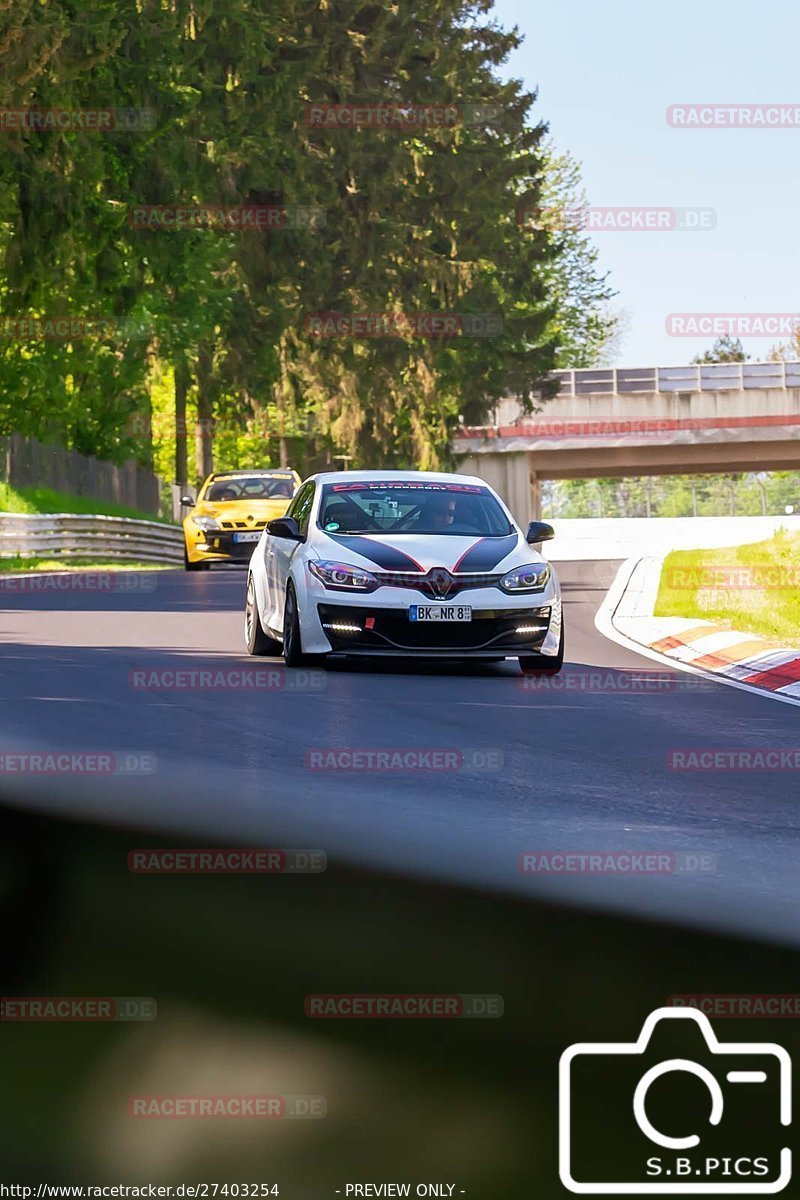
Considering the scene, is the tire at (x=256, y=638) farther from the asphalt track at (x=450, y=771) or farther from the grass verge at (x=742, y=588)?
the grass verge at (x=742, y=588)

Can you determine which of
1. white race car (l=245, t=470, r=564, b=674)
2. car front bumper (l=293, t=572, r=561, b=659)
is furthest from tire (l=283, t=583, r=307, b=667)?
car front bumper (l=293, t=572, r=561, b=659)

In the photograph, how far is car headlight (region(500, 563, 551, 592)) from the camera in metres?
16.1

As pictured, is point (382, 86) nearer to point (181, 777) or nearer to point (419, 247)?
point (419, 247)

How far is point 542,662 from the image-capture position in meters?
16.6

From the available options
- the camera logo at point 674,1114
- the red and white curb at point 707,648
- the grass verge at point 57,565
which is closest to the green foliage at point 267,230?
the grass verge at point 57,565

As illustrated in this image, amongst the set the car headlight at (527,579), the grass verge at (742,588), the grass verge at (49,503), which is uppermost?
the car headlight at (527,579)

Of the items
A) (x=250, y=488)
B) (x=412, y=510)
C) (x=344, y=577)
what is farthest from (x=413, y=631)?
(x=250, y=488)

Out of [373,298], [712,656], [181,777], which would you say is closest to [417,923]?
[181,777]

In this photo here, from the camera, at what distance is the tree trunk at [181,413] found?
5109 cm

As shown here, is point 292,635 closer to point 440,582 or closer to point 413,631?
point 413,631

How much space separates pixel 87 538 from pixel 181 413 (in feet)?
38.3

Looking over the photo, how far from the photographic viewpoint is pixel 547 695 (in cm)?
1481

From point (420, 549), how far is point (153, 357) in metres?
34.5

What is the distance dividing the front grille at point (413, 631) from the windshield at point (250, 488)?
2256 cm
